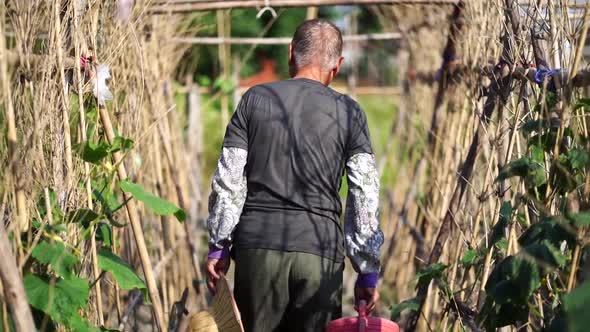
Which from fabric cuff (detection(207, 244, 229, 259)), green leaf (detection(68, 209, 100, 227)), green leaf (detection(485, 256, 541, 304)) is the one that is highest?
green leaf (detection(68, 209, 100, 227))

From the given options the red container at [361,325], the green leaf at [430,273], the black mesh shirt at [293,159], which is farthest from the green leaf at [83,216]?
the green leaf at [430,273]

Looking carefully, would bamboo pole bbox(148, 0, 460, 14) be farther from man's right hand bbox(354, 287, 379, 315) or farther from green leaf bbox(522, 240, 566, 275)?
green leaf bbox(522, 240, 566, 275)

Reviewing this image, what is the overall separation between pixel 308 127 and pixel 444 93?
2.23 m

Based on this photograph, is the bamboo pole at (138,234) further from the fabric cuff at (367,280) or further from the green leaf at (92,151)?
the fabric cuff at (367,280)

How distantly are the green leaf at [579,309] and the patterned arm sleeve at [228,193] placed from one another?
168cm

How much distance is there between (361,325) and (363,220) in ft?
1.29

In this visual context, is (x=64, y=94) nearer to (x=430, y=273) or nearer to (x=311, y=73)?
(x=311, y=73)

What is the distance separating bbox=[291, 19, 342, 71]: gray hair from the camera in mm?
3398

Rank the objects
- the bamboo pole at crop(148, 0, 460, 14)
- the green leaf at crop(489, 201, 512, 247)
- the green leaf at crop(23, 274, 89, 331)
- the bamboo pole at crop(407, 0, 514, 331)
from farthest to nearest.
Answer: the bamboo pole at crop(148, 0, 460, 14) < the bamboo pole at crop(407, 0, 514, 331) < the green leaf at crop(489, 201, 512, 247) < the green leaf at crop(23, 274, 89, 331)

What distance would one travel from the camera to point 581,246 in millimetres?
2572

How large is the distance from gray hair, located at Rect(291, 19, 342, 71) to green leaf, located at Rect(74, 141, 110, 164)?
0.72m

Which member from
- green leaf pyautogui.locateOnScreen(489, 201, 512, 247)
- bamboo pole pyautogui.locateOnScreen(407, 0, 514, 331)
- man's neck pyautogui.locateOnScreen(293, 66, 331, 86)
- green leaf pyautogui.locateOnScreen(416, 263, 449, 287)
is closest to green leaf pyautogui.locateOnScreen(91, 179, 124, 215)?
man's neck pyautogui.locateOnScreen(293, 66, 331, 86)

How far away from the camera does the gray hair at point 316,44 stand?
3.40m

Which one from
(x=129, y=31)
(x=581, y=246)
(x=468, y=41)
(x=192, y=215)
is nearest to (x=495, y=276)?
(x=581, y=246)
